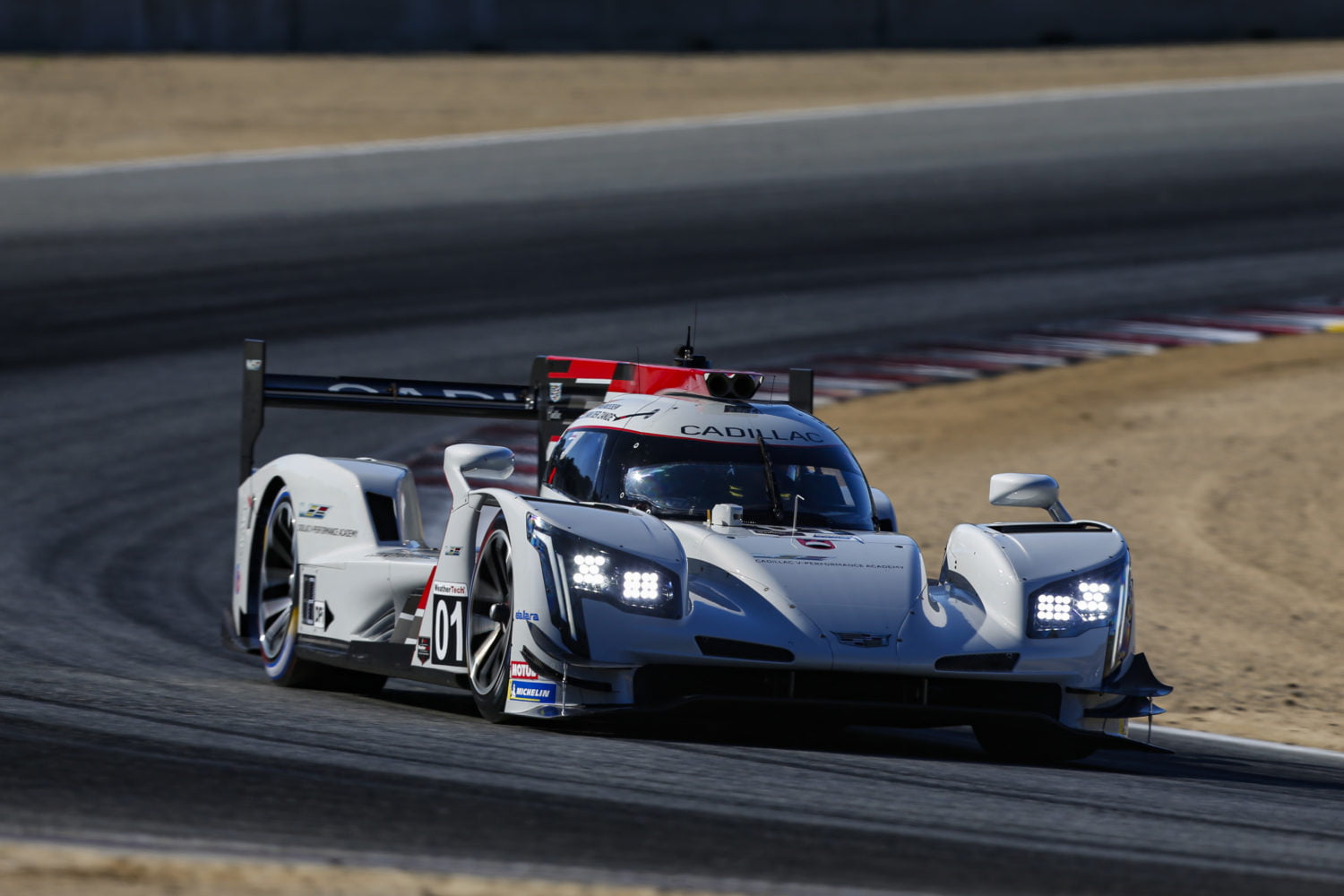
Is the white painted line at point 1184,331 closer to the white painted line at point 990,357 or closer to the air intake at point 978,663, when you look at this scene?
the white painted line at point 990,357

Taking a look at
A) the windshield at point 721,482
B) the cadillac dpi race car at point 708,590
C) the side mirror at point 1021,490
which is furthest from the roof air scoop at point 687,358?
the side mirror at point 1021,490

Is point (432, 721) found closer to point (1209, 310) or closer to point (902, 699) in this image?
point (902, 699)

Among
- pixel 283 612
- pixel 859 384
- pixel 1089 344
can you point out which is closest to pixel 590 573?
pixel 283 612

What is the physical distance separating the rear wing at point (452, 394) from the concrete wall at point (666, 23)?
1331 inches

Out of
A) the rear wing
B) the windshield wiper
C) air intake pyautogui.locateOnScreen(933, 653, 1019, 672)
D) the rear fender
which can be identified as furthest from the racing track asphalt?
the rear wing

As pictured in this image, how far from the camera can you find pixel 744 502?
9.17 meters

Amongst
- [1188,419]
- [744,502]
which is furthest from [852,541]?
[1188,419]

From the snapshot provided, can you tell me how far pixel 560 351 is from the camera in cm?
2116

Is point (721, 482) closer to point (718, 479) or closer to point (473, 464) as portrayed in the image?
point (718, 479)

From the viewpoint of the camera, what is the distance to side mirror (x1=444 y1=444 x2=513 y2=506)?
29.9 ft

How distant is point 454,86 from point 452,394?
100.0 ft

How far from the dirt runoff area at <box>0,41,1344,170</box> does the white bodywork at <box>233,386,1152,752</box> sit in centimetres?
2511

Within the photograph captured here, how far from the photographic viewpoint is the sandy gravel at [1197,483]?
11797 mm

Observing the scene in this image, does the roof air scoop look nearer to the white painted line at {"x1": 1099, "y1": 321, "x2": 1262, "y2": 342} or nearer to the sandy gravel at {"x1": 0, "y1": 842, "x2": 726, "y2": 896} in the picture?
the sandy gravel at {"x1": 0, "y1": 842, "x2": 726, "y2": 896}
